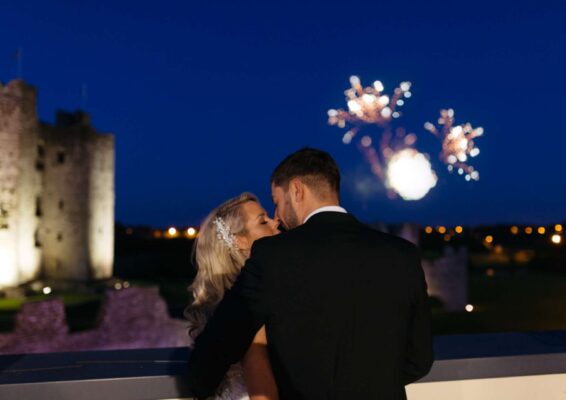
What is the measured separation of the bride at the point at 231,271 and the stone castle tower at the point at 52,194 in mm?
30177

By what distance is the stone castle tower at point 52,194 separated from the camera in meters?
31.0

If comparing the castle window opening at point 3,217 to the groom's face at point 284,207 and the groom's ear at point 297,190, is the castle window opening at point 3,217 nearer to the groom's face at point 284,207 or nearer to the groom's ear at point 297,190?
the groom's face at point 284,207

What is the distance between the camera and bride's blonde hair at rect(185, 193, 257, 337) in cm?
224

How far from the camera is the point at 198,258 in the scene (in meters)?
2.35

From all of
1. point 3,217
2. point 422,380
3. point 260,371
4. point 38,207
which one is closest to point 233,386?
point 260,371

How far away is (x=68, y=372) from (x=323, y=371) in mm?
1079

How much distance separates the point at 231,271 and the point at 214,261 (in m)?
0.07

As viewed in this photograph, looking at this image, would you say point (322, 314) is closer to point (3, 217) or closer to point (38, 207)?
point (3, 217)

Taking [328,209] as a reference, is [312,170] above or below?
above

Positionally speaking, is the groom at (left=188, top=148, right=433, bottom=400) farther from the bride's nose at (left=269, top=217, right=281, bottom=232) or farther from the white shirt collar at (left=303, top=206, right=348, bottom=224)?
the bride's nose at (left=269, top=217, right=281, bottom=232)

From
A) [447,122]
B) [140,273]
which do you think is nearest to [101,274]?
[140,273]

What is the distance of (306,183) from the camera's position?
7.29ft

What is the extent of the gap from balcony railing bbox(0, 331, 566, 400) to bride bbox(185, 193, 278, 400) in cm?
34

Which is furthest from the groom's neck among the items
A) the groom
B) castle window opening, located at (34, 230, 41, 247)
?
castle window opening, located at (34, 230, 41, 247)
